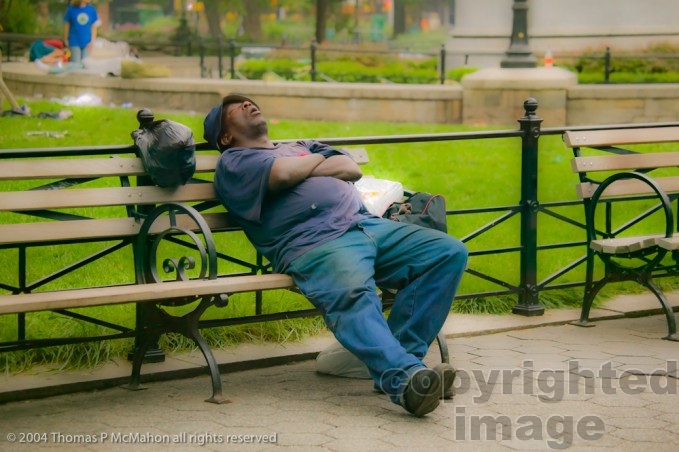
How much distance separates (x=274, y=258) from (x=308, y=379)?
2.19ft

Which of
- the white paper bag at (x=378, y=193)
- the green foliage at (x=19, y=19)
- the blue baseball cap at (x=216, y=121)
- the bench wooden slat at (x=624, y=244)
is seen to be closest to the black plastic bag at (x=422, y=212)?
the white paper bag at (x=378, y=193)

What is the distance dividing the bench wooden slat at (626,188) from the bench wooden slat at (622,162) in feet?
0.31

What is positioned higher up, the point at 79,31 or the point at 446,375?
the point at 79,31

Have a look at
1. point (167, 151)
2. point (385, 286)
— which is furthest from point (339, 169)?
point (167, 151)

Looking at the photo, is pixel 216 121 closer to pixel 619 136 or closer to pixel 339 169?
pixel 339 169

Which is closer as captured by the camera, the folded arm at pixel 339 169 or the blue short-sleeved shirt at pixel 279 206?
the blue short-sleeved shirt at pixel 279 206

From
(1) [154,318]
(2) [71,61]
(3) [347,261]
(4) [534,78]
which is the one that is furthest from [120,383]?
(2) [71,61]

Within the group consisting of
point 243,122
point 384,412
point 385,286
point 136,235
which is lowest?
point 384,412

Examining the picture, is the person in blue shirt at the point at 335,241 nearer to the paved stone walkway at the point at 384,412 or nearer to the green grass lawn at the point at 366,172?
the paved stone walkway at the point at 384,412

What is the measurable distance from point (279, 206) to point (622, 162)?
2.57 m

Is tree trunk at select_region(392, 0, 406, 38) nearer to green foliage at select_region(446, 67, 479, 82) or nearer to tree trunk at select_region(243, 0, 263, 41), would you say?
tree trunk at select_region(243, 0, 263, 41)

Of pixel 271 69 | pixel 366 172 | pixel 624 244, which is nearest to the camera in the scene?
pixel 624 244

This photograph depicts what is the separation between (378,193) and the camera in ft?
20.9

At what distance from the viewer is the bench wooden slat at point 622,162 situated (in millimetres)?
7262
